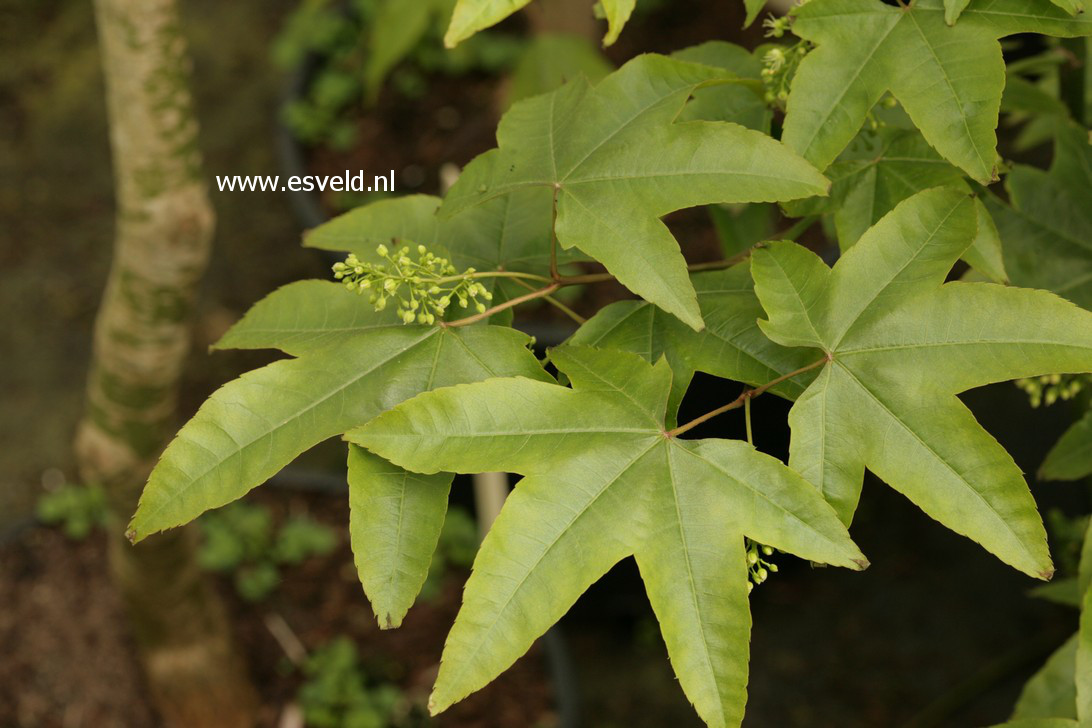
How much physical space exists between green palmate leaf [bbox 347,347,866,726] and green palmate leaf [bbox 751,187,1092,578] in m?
0.05

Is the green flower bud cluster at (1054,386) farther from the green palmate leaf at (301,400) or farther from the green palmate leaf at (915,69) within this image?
the green palmate leaf at (301,400)

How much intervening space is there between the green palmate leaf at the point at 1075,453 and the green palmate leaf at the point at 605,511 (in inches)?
14.5

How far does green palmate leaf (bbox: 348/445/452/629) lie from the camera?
2.29ft

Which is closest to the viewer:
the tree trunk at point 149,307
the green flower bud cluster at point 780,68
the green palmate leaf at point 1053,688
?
the green flower bud cluster at point 780,68

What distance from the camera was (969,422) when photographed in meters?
0.68

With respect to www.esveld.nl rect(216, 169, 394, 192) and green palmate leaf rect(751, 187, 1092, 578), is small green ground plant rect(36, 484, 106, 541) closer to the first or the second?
www.esveld.nl rect(216, 169, 394, 192)

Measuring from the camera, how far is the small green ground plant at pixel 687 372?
0.67m

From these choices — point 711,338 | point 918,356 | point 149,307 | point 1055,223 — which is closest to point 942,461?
point 918,356

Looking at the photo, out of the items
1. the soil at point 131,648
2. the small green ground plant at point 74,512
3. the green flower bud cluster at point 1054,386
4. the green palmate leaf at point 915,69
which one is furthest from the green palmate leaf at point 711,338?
the small green ground plant at point 74,512

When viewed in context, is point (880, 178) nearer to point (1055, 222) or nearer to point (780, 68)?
point (780, 68)

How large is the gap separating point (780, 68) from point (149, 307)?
72cm

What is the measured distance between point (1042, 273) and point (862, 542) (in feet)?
3.86

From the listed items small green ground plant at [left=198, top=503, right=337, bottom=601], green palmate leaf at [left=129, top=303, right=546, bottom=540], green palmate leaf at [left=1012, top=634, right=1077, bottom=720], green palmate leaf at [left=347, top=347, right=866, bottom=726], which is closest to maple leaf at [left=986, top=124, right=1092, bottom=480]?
green palmate leaf at [left=1012, top=634, right=1077, bottom=720]

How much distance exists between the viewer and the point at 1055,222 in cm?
96
